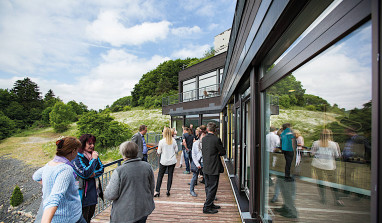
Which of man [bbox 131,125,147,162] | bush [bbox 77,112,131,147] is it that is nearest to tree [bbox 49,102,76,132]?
bush [bbox 77,112,131,147]

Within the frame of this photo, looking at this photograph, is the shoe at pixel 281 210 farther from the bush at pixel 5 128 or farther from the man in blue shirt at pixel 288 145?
the bush at pixel 5 128

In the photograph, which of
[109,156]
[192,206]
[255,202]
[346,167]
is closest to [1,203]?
[109,156]

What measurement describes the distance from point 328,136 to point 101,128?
90.8 ft

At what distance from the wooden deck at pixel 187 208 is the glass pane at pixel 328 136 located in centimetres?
195

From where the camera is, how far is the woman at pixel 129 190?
2252 mm

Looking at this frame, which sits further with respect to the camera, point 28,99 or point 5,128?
point 28,99

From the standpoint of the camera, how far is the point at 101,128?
83.7 ft

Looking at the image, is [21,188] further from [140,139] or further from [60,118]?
[140,139]

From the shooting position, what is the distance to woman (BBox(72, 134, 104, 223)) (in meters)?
2.67

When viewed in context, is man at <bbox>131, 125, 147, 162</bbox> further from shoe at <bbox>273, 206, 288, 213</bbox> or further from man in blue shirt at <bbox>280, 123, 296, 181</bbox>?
man in blue shirt at <bbox>280, 123, 296, 181</bbox>

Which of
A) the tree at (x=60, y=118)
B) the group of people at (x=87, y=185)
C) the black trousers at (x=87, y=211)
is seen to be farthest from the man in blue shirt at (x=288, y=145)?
the tree at (x=60, y=118)

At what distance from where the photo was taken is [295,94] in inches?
73.1

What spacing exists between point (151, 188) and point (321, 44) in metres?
2.43

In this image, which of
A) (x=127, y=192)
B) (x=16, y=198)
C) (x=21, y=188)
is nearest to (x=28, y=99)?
(x=21, y=188)
